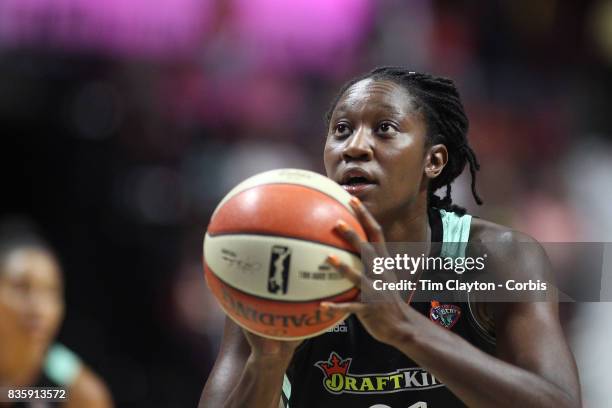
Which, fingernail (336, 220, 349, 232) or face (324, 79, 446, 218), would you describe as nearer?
fingernail (336, 220, 349, 232)

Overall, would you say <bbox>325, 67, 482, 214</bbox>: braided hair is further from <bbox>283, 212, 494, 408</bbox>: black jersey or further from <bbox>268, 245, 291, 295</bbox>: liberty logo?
<bbox>268, 245, 291, 295</bbox>: liberty logo

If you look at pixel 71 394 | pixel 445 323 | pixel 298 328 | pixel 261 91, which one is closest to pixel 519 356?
pixel 445 323

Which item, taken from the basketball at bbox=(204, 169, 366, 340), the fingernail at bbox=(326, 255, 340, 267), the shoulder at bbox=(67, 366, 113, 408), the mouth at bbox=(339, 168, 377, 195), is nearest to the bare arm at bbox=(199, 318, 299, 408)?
the basketball at bbox=(204, 169, 366, 340)

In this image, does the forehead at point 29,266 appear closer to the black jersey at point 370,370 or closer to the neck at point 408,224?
the black jersey at point 370,370

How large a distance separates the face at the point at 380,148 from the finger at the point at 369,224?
474 mm

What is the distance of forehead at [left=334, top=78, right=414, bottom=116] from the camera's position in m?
Result: 3.50

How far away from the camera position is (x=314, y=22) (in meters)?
8.37

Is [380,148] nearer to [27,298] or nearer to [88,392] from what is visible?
[27,298]

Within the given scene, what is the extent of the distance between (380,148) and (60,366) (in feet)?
7.36

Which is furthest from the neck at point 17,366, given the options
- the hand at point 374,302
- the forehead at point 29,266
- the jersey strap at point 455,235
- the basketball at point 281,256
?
the hand at point 374,302

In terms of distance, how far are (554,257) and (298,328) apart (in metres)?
3.32

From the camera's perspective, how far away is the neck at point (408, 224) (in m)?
3.54

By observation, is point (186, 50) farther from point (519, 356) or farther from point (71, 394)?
point (519, 356)

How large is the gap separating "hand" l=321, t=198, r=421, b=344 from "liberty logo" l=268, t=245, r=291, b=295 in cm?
13
